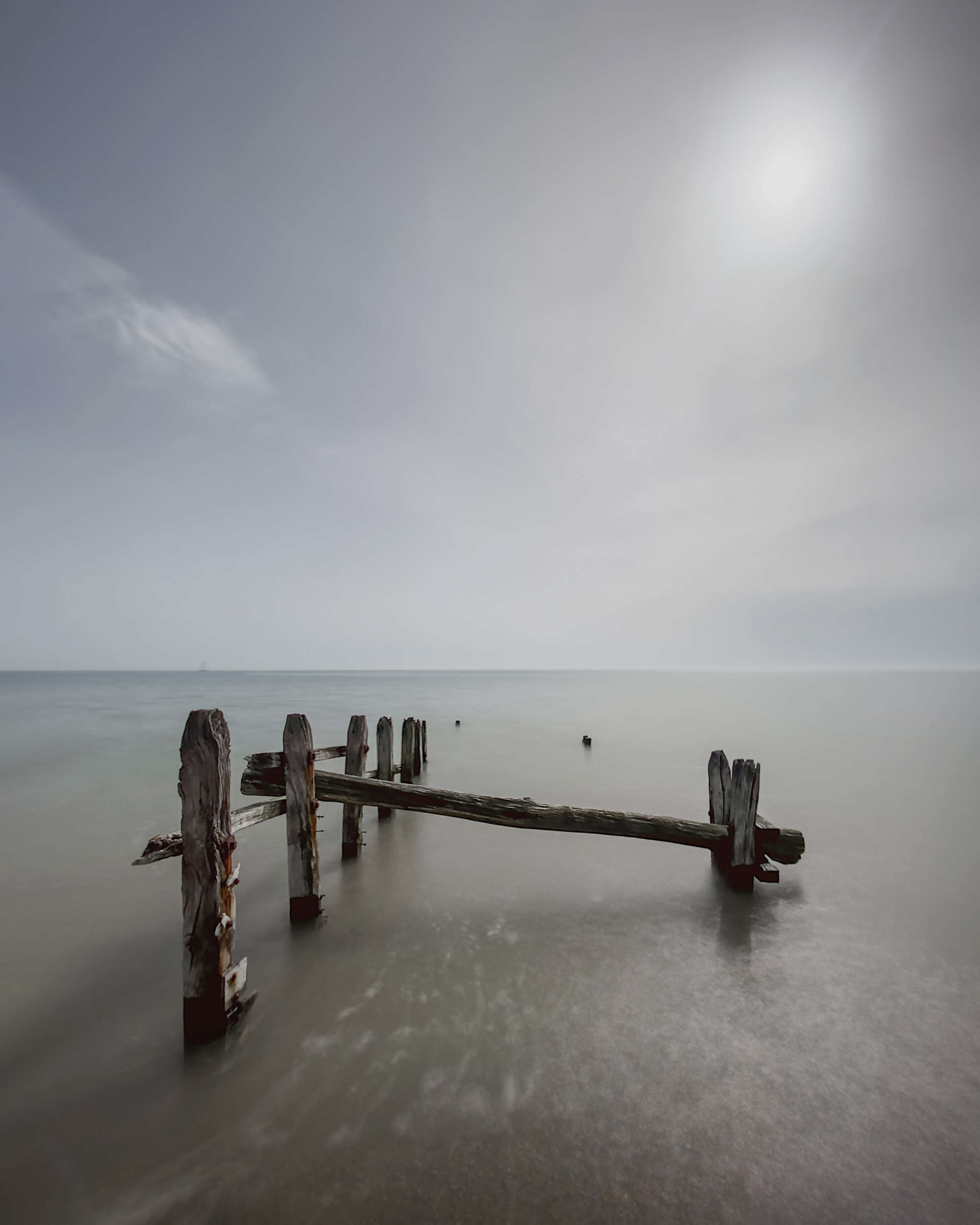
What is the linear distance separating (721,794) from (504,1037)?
185 inches

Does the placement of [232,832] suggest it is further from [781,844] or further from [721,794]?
Answer: [781,844]

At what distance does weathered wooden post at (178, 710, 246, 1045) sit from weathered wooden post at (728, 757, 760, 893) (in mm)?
6285

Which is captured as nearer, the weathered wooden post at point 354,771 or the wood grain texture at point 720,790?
the wood grain texture at point 720,790

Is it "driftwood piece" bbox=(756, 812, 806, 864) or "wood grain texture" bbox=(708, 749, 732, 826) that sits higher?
"wood grain texture" bbox=(708, 749, 732, 826)

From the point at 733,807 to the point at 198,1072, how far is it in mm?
6649

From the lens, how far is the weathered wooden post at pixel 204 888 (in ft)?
13.2

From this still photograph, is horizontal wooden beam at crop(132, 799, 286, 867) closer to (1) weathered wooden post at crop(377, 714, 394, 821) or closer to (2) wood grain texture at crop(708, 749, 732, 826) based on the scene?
(1) weathered wooden post at crop(377, 714, 394, 821)

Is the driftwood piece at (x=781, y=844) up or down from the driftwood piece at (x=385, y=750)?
down

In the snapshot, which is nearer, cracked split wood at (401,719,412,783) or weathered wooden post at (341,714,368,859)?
weathered wooden post at (341,714,368,859)

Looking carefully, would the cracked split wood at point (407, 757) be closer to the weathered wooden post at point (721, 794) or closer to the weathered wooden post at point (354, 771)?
the weathered wooden post at point (354, 771)

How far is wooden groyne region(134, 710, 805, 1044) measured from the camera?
4.06m

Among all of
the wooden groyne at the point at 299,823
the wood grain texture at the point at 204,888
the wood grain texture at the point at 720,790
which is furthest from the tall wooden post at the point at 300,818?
the wood grain texture at the point at 720,790

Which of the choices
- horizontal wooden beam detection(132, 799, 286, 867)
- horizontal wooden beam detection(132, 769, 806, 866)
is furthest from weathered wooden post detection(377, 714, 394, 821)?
horizontal wooden beam detection(132, 799, 286, 867)

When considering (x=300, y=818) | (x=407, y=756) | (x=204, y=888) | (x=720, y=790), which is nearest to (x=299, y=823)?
(x=300, y=818)
